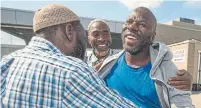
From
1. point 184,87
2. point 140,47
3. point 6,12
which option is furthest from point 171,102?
point 6,12

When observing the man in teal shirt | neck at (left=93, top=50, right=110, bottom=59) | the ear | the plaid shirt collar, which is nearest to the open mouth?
neck at (left=93, top=50, right=110, bottom=59)

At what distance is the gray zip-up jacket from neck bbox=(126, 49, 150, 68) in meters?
0.08

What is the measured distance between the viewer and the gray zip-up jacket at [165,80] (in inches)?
72.7

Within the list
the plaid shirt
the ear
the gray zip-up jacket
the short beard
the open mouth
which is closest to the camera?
the plaid shirt

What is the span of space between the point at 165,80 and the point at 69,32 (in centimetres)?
95

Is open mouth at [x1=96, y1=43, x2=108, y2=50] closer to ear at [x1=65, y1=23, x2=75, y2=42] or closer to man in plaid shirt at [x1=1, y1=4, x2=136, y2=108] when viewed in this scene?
ear at [x1=65, y1=23, x2=75, y2=42]

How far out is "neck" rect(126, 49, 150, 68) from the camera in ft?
7.24

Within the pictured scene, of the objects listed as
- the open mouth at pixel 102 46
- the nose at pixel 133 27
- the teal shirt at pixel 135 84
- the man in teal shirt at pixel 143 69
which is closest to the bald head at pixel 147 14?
the man in teal shirt at pixel 143 69

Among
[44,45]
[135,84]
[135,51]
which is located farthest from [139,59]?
[44,45]

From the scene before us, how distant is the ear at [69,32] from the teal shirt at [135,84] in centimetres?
88

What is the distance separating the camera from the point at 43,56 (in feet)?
3.86

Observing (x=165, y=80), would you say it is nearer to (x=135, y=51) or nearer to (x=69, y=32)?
(x=135, y=51)

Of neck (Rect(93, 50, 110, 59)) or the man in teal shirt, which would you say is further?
neck (Rect(93, 50, 110, 59))

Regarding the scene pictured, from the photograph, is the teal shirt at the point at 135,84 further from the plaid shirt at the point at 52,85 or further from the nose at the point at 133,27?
the plaid shirt at the point at 52,85
